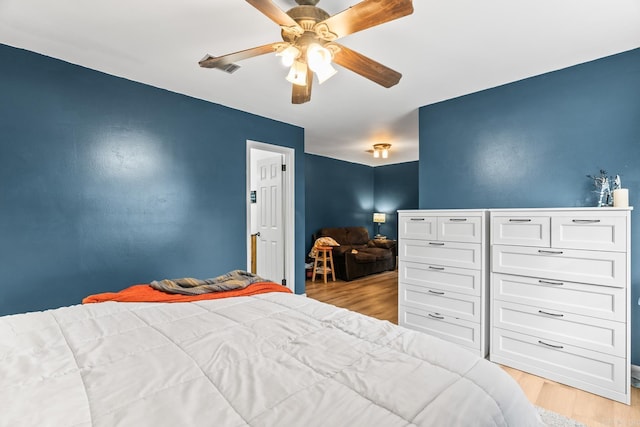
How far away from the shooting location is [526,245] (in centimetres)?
248

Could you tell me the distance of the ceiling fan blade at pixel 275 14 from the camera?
4.62 ft

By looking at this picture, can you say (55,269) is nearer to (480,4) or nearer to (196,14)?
(196,14)

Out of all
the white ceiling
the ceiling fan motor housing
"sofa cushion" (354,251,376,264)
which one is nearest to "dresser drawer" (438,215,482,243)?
the white ceiling

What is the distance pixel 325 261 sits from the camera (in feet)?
18.8

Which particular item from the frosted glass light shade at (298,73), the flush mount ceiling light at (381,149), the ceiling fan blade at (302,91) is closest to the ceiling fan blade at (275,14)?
the frosted glass light shade at (298,73)

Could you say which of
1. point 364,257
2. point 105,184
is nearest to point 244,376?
point 105,184

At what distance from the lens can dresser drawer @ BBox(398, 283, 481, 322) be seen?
8.95ft

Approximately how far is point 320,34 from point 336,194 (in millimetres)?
5432

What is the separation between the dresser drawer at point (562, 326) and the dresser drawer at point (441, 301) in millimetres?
171

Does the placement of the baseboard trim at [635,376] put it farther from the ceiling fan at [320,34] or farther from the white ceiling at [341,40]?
the ceiling fan at [320,34]

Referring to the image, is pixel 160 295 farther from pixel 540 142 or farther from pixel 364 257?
pixel 364 257

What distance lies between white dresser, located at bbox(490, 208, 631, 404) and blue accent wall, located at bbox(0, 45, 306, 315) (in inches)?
106

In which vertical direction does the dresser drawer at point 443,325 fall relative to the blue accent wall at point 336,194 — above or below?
below

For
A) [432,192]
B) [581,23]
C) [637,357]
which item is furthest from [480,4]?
[637,357]
